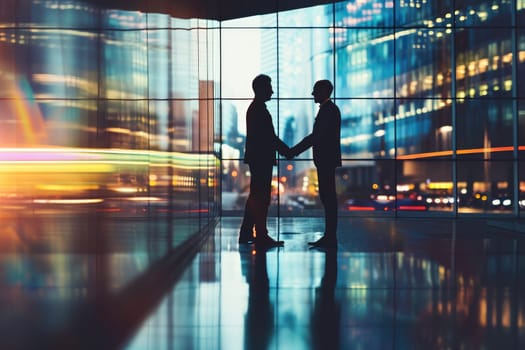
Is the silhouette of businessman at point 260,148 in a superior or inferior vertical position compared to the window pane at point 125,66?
inferior

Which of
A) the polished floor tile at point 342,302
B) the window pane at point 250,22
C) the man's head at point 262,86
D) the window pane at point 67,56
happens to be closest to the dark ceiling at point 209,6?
the window pane at point 250,22

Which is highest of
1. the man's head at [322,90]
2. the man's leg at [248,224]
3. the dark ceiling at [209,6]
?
the dark ceiling at [209,6]

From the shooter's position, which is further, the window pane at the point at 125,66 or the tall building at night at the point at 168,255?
the window pane at the point at 125,66

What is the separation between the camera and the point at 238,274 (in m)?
5.27

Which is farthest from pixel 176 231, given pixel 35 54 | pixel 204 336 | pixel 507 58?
pixel 507 58

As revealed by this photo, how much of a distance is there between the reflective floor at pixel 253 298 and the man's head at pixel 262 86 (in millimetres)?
1826

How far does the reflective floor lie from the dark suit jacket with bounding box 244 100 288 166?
44.2 inches

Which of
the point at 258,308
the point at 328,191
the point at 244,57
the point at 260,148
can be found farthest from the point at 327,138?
the point at 244,57

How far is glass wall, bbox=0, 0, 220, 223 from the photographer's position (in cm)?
526

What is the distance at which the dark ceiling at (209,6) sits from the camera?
5934mm

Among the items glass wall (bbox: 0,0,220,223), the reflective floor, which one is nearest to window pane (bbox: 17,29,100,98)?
glass wall (bbox: 0,0,220,223)

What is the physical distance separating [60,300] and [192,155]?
4.94 meters

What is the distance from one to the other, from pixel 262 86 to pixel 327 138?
3.29 ft

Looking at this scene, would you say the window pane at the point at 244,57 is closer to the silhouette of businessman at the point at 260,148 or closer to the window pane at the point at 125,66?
the silhouette of businessman at the point at 260,148
